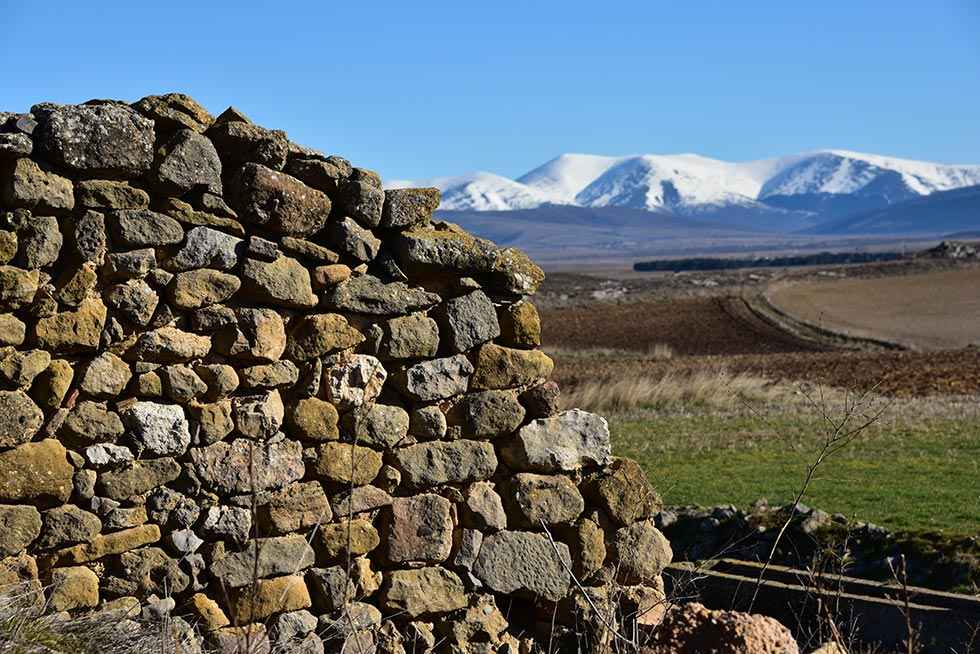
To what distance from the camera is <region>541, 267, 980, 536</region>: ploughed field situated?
12.5m

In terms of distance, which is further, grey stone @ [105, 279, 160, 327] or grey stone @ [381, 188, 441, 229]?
grey stone @ [381, 188, 441, 229]

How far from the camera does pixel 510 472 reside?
6.91m

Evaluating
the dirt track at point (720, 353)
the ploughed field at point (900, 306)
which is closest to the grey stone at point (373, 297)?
the dirt track at point (720, 353)

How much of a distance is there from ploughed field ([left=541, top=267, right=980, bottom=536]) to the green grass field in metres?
0.02

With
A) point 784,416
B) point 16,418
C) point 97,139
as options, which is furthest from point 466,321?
point 784,416

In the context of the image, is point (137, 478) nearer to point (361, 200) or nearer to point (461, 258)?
point (361, 200)

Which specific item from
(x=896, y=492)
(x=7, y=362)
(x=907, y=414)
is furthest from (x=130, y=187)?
(x=907, y=414)

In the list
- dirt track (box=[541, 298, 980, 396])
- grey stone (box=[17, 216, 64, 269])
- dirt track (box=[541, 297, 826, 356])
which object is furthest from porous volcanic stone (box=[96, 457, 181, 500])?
dirt track (box=[541, 297, 826, 356])

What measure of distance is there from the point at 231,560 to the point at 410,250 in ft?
6.05

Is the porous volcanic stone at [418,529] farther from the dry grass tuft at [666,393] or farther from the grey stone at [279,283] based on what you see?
the dry grass tuft at [666,393]

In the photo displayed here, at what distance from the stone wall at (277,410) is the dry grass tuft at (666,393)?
48.9 ft

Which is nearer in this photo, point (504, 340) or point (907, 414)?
point (504, 340)

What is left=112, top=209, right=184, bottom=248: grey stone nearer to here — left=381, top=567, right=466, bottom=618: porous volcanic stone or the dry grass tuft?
left=381, top=567, right=466, bottom=618: porous volcanic stone

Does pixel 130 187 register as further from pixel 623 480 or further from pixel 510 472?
pixel 623 480
